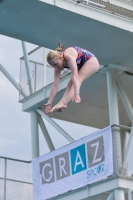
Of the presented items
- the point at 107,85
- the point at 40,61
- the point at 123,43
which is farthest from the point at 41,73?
the point at 123,43

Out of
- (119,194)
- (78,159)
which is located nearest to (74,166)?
(78,159)

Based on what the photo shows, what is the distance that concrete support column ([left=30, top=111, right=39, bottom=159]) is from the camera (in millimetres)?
30516

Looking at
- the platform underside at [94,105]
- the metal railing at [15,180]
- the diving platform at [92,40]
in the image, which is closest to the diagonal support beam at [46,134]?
the platform underside at [94,105]

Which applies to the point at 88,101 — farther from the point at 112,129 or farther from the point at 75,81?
the point at 75,81

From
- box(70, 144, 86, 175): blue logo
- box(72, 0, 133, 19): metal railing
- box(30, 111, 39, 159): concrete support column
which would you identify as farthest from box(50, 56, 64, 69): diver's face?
box(30, 111, 39, 159): concrete support column

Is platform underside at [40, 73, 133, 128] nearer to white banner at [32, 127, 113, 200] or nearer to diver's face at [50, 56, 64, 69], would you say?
white banner at [32, 127, 113, 200]

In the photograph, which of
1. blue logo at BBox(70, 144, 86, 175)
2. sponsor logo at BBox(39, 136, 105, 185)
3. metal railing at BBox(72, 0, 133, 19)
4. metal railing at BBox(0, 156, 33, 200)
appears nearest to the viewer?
metal railing at BBox(72, 0, 133, 19)

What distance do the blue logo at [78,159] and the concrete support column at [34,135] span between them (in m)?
5.59

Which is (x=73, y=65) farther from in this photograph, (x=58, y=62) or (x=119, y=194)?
(x=119, y=194)

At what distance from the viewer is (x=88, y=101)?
29.2 meters

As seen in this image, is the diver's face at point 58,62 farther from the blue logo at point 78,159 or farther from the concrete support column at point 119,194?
the blue logo at point 78,159

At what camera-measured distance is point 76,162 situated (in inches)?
981

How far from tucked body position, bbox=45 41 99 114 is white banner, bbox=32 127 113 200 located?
10673mm

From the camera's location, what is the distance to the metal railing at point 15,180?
87.2 feet
